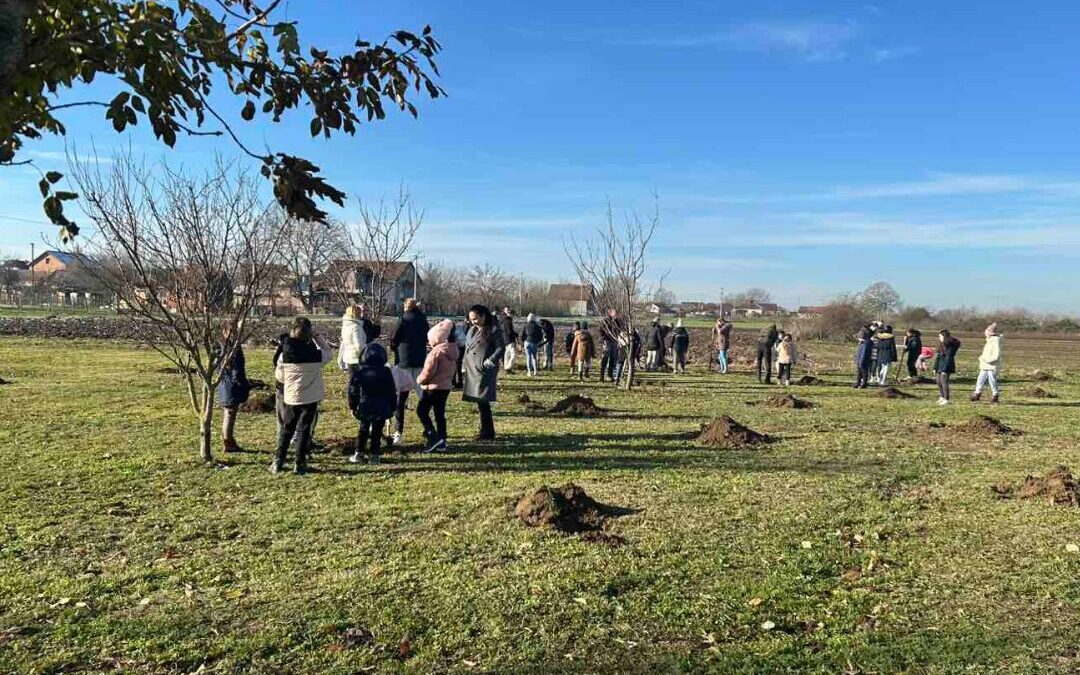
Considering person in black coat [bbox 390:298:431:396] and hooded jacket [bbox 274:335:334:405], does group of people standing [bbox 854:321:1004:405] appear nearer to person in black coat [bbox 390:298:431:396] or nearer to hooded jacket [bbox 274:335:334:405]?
person in black coat [bbox 390:298:431:396]

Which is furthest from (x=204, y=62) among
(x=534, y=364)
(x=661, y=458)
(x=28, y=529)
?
(x=534, y=364)

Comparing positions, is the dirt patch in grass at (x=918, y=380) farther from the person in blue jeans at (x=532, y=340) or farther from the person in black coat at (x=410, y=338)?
the person in black coat at (x=410, y=338)

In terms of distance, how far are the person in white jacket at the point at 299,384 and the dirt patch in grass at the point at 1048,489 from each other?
700cm

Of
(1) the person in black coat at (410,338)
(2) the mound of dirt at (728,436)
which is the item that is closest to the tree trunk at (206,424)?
(1) the person in black coat at (410,338)

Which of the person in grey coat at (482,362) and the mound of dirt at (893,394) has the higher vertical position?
the person in grey coat at (482,362)

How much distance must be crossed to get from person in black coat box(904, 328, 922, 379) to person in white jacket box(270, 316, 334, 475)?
58.4 feet

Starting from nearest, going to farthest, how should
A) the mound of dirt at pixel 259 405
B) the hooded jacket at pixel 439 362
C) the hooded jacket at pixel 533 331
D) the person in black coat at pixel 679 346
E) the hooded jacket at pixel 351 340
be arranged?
the hooded jacket at pixel 439 362, the hooded jacket at pixel 351 340, the mound of dirt at pixel 259 405, the hooded jacket at pixel 533 331, the person in black coat at pixel 679 346

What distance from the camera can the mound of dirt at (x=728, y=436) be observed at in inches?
395

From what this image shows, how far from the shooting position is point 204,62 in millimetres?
2801

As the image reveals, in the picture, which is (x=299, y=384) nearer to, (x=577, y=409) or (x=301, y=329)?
(x=301, y=329)

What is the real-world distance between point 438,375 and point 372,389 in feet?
3.48

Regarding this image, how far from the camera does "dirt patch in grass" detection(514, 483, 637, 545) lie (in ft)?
19.9

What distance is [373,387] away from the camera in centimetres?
837

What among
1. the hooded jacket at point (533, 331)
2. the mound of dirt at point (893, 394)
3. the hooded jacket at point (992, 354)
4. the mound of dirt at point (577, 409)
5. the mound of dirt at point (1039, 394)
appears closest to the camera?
the mound of dirt at point (577, 409)
